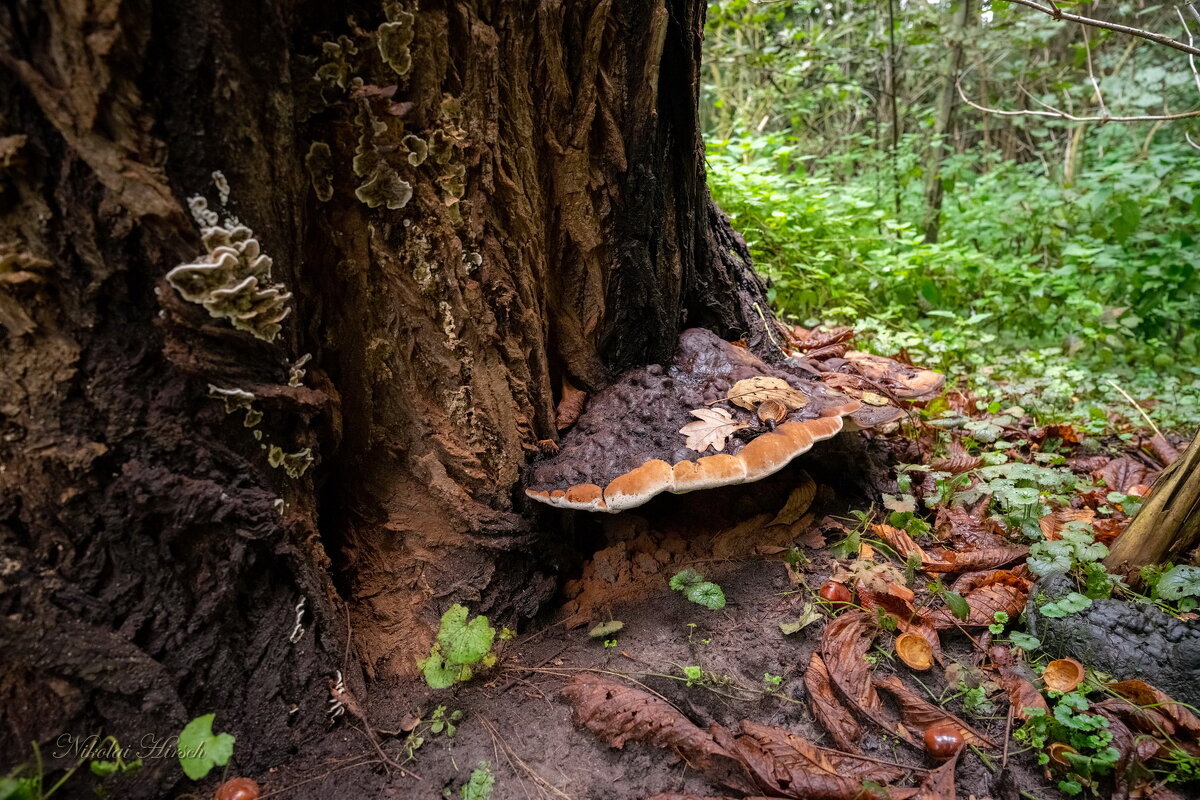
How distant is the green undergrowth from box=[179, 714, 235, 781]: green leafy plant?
4.42m

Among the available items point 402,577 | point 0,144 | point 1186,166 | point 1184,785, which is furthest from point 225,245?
point 1186,166

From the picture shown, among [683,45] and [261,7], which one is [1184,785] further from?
[261,7]

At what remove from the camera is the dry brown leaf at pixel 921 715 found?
1.77m

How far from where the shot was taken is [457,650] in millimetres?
2049

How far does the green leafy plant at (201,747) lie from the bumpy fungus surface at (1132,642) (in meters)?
2.60

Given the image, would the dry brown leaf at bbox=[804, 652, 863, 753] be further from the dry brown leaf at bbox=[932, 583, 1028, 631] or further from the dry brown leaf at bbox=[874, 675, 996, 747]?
the dry brown leaf at bbox=[932, 583, 1028, 631]

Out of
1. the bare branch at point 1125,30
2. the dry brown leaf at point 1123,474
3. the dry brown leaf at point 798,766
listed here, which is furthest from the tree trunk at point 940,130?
the dry brown leaf at point 798,766

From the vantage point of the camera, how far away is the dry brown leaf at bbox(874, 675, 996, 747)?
1.77 m

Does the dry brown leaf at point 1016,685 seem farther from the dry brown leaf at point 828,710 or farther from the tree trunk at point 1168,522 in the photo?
the tree trunk at point 1168,522

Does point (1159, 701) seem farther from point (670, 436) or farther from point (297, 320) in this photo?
point (297, 320)

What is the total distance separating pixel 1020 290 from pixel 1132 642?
4.98m

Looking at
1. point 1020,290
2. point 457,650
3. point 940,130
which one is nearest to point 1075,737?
point 457,650

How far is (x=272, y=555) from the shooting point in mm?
1771

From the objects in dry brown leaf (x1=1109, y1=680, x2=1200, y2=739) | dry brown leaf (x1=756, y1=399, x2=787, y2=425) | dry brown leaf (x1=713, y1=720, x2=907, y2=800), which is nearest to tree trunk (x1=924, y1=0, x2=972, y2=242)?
dry brown leaf (x1=756, y1=399, x2=787, y2=425)
